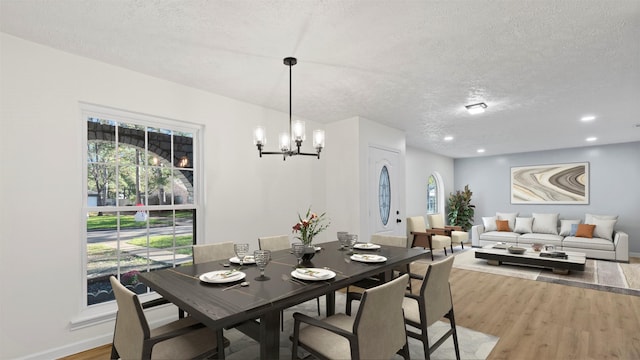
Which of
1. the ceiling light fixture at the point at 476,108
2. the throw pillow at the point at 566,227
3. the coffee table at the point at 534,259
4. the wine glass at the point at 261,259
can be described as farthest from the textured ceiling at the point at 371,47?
the throw pillow at the point at 566,227

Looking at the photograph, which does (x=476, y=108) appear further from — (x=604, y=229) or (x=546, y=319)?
Result: (x=604, y=229)

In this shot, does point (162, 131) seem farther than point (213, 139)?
No

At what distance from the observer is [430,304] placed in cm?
214

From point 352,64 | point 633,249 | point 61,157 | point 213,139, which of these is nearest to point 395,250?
point 352,64

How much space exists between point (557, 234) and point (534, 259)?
8.08ft

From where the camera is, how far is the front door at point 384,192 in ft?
16.1

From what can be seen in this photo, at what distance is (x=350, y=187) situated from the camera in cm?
468

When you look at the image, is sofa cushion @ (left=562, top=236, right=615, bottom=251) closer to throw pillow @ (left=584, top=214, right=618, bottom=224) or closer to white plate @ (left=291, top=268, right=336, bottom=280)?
throw pillow @ (left=584, top=214, right=618, bottom=224)

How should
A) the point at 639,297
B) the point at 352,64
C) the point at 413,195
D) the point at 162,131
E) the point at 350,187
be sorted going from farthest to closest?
the point at 413,195 → the point at 350,187 → the point at 639,297 → the point at 162,131 → the point at 352,64

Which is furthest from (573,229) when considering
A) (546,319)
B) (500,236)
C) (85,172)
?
(85,172)

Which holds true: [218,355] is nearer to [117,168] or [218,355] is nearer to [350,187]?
[117,168]

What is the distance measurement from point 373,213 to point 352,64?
2685 millimetres

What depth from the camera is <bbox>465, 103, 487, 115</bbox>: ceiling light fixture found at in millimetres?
3971

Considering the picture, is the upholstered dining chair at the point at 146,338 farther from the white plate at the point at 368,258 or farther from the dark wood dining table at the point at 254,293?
the white plate at the point at 368,258
